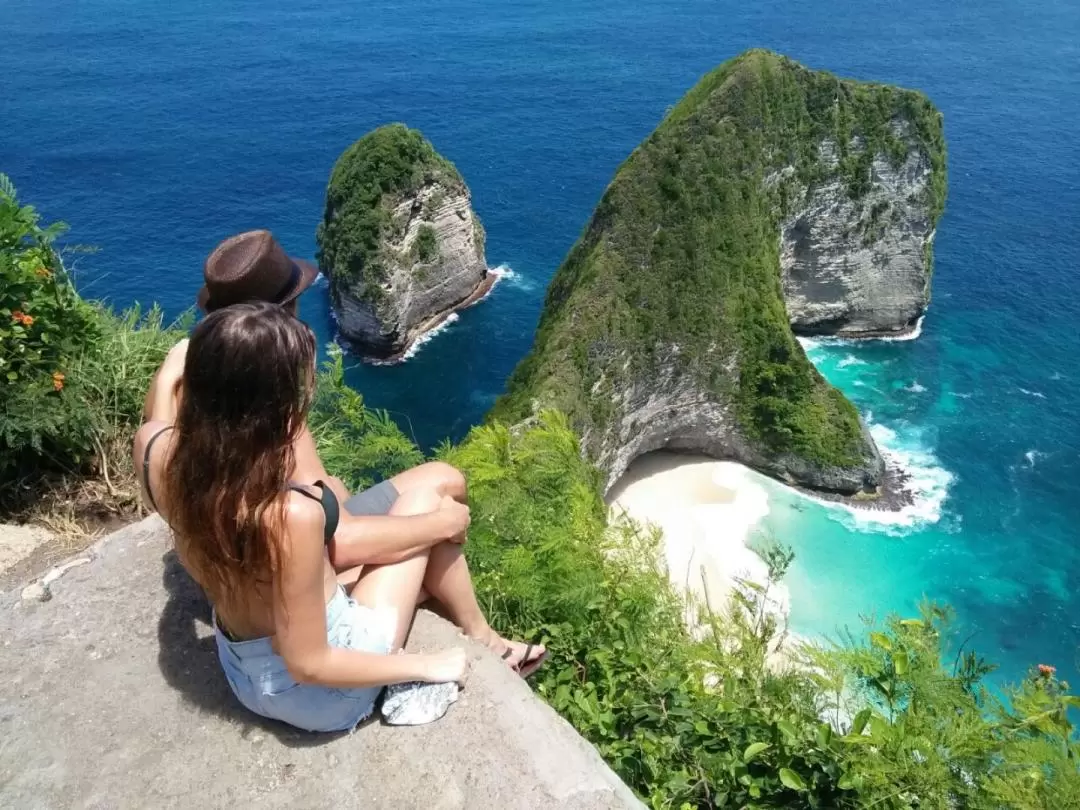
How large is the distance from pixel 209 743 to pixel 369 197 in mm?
42452

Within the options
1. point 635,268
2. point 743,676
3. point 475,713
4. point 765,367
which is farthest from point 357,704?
point 765,367

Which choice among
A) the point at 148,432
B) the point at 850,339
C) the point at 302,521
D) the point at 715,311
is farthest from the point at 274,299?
the point at 850,339

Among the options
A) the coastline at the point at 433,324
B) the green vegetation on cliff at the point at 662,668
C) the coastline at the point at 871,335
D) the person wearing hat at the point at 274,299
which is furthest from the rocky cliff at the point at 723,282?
the person wearing hat at the point at 274,299

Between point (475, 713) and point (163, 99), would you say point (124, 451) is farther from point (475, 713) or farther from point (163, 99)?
point (163, 99)

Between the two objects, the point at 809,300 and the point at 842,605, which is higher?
the point at 809,300

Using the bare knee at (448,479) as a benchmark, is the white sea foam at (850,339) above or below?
below

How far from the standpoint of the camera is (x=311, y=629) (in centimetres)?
406

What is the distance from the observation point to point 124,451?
8578mm

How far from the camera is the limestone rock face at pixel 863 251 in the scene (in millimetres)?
43750

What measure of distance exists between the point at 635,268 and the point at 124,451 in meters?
28.5

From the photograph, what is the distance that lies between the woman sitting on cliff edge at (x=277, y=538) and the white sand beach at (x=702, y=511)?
2434cm

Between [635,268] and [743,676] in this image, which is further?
[635,268]

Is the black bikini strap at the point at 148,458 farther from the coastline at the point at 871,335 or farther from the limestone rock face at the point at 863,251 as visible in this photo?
the coastline at the point at 871,335

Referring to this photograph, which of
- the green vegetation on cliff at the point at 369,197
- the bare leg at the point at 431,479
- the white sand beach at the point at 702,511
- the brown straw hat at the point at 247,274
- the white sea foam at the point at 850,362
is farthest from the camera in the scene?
the white sea foam at the point at 850,362
